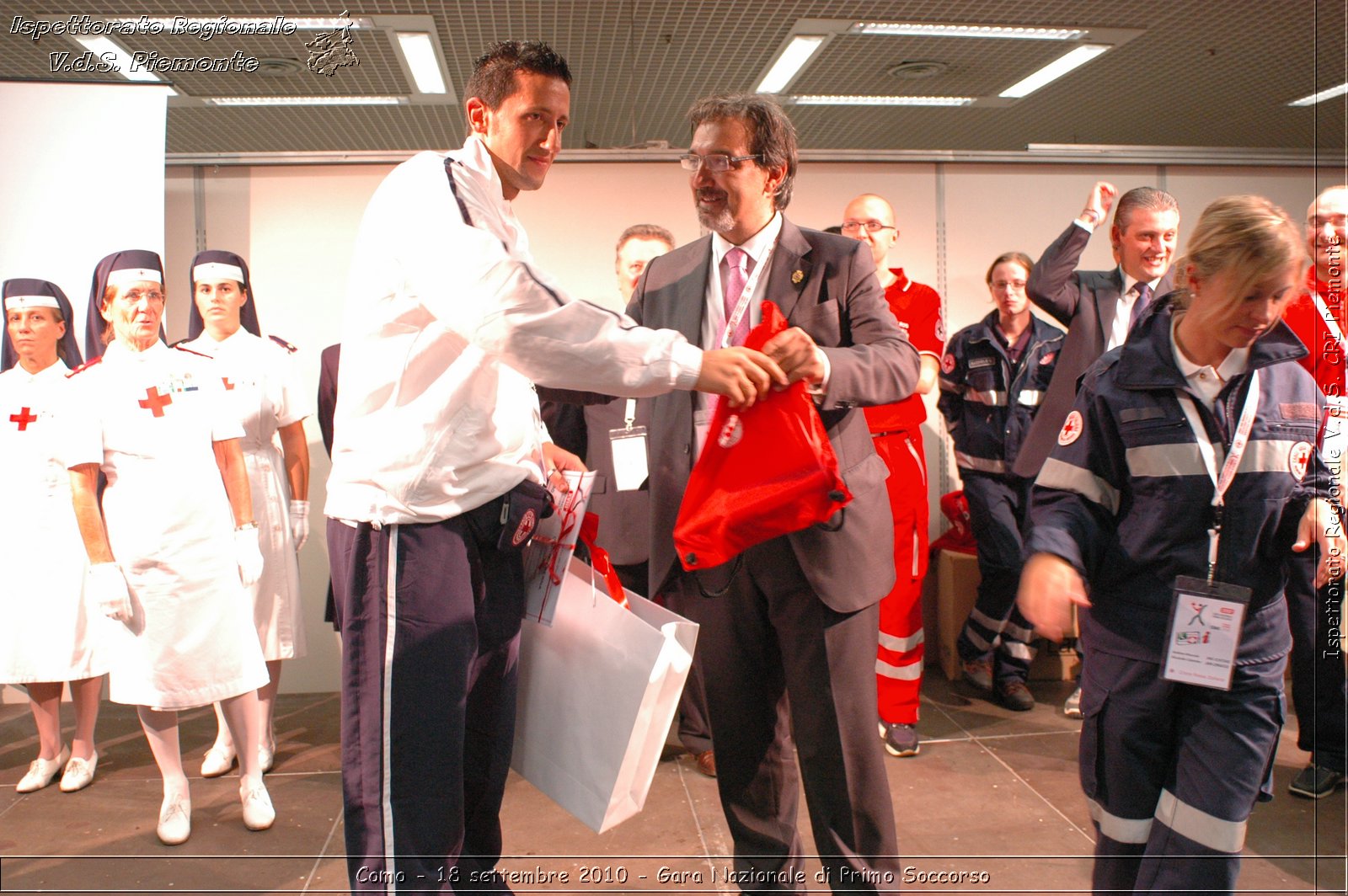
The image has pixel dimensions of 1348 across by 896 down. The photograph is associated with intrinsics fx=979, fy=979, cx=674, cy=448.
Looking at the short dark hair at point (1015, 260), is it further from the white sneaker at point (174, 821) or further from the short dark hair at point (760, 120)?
the white sneaker at point (174, 821)

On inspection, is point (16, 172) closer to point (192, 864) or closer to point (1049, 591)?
point (192, 864)

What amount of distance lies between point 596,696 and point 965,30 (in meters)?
6.70

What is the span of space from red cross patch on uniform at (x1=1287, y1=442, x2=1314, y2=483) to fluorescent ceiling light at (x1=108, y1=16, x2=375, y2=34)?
109 inches

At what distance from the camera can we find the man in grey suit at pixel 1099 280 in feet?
10.5

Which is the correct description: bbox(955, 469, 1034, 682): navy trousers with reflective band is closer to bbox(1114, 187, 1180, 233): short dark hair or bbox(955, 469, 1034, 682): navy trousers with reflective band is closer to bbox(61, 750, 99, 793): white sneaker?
bbox(1114, 187, 1180, 233): short dark hair

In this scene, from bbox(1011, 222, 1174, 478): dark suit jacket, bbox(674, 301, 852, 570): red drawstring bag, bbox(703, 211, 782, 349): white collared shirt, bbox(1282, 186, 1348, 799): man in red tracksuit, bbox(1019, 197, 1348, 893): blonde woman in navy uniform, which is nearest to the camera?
bbox(1019, 197, 1348, 893): blonde woman in navy uniform

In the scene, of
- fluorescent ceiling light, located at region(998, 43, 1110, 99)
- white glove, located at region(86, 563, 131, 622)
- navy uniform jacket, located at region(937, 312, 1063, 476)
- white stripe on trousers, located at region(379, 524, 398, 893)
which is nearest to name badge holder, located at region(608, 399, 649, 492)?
white stripe on trousers, located at region(379, 524, 398, 893)

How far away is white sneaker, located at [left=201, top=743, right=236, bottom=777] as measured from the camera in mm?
3598

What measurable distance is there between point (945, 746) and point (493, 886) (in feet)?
7.47

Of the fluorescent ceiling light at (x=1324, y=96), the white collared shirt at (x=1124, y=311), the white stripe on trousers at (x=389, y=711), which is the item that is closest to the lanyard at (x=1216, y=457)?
the white stripe on trousers at (x=389, y=711)

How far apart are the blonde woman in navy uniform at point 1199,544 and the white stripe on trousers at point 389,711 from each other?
1.09m

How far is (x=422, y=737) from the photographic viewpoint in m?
1.67

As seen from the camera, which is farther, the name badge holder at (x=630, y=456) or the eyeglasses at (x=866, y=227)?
the eyeglasses at (x=866, y=227)

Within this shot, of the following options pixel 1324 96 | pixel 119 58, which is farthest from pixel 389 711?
pixel 1324 96
